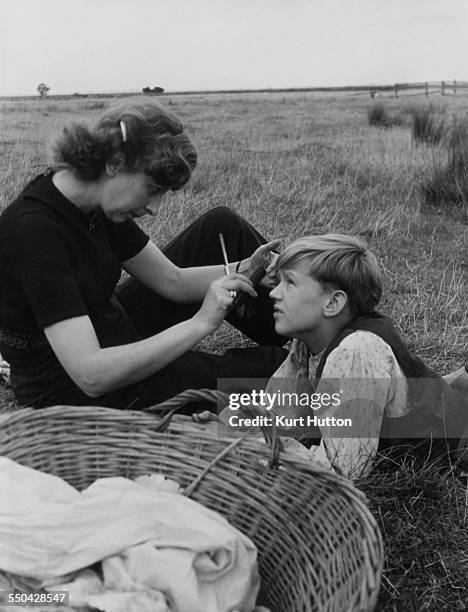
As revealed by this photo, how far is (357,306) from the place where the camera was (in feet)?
7.62

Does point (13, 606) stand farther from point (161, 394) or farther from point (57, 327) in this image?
point (161, 394)

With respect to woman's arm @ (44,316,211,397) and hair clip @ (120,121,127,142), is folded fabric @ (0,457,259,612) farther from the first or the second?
hair clip @ (120,121,127,142)

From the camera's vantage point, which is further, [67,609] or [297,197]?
[297,197]

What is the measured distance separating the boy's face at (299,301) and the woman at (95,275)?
0.13 m

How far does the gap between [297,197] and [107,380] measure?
445cm

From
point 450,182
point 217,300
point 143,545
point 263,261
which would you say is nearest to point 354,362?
point 217,300

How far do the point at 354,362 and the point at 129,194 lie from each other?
0.80 m

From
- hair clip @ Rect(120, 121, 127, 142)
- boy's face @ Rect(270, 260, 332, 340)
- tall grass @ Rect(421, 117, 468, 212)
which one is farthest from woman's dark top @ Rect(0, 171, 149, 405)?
Result: tall grass @ Rect(421, 117, 468, 212)

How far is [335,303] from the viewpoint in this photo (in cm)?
230

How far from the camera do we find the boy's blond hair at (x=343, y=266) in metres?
2.27

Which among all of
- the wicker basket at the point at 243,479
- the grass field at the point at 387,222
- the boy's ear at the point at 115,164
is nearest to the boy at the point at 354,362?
the grass field at the point at 387,222

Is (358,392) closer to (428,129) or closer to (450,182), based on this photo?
(450,182)

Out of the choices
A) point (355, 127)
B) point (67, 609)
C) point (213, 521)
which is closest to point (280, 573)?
point (213, 521)

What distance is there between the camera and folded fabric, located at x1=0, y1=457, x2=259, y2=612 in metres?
1.67
